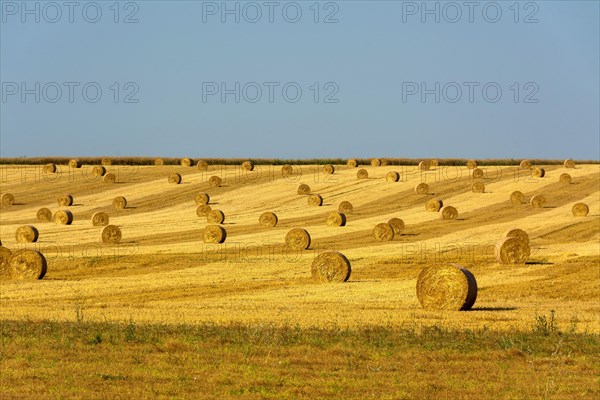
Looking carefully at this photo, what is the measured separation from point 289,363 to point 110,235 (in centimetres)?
3004

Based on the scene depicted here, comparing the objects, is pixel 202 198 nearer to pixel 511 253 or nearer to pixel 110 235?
pixel 110 235

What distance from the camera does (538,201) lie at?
191 ft

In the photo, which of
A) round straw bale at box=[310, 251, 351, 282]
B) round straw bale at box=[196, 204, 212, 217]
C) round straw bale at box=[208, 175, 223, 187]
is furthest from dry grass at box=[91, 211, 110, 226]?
round straw bale at box=[310, 251, 351, 282]

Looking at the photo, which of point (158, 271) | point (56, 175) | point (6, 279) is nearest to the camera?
point (6, 279)

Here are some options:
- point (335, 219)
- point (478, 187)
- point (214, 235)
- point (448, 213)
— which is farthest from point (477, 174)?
point (214, 235)

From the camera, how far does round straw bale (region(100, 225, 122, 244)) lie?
46.1 metres

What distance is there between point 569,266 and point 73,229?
27.1 metres

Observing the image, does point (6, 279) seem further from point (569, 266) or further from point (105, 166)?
point (105, 166)

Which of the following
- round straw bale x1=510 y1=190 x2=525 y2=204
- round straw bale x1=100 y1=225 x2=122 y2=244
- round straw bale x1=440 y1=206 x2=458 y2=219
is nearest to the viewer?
round straw bale x1=100 y1=225 x2=122 y2=244

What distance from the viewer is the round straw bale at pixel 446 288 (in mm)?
26375

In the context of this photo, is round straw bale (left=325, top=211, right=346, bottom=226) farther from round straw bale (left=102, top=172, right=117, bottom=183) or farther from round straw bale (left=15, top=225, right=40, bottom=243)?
round straw bale (left=102, top=172, right=117, bottom=183)

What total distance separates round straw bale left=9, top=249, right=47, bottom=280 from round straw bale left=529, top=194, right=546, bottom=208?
3229cm

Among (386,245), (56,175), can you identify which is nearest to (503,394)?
(386,245)

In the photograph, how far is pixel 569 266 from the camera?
3719cm
